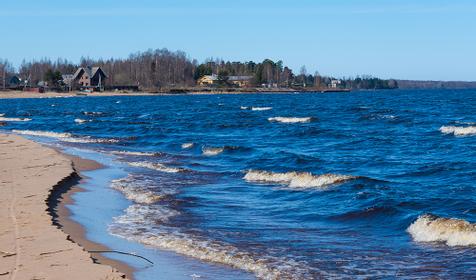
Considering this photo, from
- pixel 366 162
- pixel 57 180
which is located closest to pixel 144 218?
pixel 57 180

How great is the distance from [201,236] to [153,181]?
8.90 m

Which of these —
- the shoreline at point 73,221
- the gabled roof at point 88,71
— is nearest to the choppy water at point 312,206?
the shoreline at point 73,221

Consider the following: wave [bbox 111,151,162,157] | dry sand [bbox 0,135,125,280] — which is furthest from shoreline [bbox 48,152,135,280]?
wave [bbox 111,151,162,157]

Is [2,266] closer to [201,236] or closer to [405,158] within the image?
[201,236]

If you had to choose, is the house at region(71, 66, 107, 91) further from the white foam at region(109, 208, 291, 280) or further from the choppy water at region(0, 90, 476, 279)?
the white foam at region(109, 208, 291, 280)

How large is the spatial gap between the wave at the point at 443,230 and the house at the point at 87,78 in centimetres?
18416

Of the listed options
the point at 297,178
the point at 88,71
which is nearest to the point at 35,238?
the point at 297,178

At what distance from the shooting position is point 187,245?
12.3 m

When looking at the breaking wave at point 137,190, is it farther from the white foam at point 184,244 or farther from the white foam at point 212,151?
the white foam at point 212,151

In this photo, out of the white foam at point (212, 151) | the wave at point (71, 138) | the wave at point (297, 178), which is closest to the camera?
the wave at point (297, 178)

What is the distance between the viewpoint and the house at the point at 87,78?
633ft

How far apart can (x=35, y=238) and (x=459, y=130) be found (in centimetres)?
3320

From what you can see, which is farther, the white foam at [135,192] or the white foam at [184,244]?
the white foam at [135,192]

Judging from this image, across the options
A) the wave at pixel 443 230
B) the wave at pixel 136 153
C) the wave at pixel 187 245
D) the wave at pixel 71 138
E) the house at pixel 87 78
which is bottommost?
the wave at pixel 71 138
